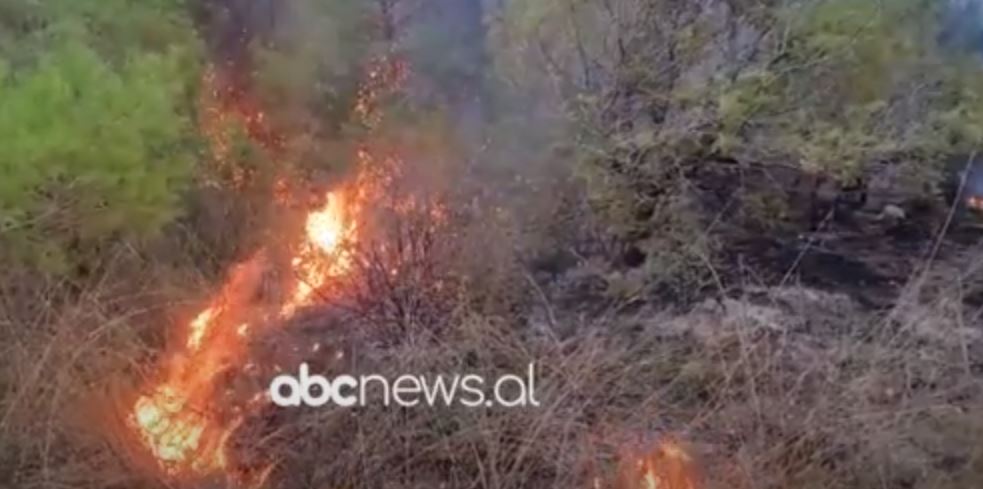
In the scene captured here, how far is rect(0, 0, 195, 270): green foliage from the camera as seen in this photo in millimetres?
2740

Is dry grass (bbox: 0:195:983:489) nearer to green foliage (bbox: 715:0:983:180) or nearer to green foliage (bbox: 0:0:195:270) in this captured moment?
green foliage (bbox: 0:0:195:270)

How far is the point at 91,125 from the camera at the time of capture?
276 cm

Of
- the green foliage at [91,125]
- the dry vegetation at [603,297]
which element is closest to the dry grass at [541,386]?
the dry vegetation at [603,297]

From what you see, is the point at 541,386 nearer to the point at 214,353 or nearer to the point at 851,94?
the point at 214,353

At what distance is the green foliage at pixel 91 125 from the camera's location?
8.99ft

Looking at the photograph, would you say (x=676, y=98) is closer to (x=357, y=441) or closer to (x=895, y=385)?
(x=895, y=385)

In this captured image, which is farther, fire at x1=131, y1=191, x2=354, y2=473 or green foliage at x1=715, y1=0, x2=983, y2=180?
green foliage at x1=715, y1=0, x2=983, y2=180

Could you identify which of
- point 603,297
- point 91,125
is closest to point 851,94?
point 603,297

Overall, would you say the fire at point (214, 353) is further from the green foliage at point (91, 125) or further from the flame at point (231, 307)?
the green foliage at point (91, 125)

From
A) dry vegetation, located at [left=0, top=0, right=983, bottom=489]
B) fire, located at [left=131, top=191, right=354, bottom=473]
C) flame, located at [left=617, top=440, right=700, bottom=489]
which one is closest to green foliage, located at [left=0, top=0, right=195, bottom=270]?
dry vegetation, located at [left=0, top=0, right=983, bottom=489]

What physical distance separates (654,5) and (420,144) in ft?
2.24

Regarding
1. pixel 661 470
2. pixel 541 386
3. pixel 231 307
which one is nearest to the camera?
pixel 661 470

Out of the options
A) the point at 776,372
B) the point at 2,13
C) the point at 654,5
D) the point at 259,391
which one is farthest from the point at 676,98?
the point at 2,13

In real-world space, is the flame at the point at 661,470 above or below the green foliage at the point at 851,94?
below
